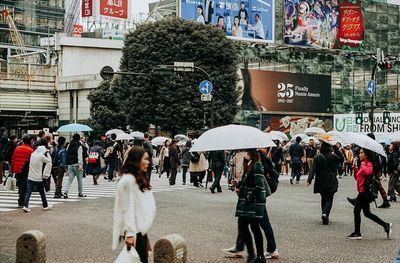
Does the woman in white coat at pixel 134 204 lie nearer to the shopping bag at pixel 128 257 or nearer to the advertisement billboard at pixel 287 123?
Result: the shopping bag at pixel 128 257

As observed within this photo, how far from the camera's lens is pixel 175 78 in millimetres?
41781

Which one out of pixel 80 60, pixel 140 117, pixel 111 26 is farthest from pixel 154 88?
pixel 111 26

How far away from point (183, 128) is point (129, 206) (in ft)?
118

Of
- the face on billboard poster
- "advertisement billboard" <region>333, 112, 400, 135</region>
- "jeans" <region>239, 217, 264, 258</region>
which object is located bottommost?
"jeans" <region>239, 217, 264, 258</region>

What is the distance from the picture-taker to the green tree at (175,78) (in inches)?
1639

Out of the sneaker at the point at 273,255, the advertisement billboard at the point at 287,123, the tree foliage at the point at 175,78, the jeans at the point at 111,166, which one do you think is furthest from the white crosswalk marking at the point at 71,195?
the advertisement billboard at the point at 287,123

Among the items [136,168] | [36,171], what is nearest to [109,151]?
[36,171]

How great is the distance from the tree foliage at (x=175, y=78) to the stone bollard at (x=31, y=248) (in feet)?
114

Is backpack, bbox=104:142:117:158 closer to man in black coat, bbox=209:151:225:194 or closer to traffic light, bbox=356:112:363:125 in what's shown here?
man in black coat, bbox=209:151:225:194

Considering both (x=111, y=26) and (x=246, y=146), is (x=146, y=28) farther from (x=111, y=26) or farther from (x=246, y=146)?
(x=246, y=146)

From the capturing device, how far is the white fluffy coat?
5891 mm

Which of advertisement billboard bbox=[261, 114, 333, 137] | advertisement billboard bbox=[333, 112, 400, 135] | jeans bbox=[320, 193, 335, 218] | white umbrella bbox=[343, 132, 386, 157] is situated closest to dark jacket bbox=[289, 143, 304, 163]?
advertisement billboard bbox=[333, 112, 400, 135]

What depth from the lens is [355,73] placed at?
67.9 m

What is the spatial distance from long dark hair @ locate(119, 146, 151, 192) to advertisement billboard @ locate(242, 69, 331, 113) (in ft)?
164
